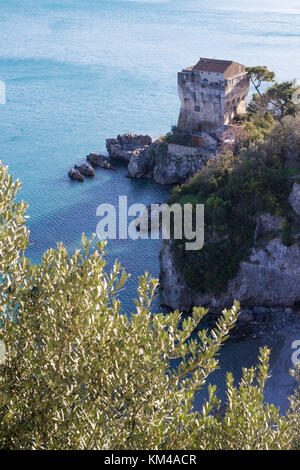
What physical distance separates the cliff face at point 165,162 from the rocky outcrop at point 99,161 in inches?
78.4

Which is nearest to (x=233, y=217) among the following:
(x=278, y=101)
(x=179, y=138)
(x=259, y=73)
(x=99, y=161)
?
(x=278, y=101)

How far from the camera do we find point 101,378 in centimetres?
807

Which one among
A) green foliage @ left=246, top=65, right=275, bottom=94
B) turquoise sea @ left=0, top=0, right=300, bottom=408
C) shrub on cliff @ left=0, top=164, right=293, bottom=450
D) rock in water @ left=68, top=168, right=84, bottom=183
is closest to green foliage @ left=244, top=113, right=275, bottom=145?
green foliage @ left=246, top=65, right=275, bottom=94

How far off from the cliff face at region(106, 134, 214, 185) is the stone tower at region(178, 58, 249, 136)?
264cm

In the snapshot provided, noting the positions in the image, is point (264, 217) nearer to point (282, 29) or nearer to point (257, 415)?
point (257, 415)

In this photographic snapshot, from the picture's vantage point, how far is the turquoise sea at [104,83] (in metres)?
34.0

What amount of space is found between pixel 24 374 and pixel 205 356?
3197mm

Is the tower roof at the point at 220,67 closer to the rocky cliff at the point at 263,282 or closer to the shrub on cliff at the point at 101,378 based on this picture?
the rocky cliff at the point at 263,282

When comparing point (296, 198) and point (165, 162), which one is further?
point (165, 162)

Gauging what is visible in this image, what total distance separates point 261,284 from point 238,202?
14.8ft

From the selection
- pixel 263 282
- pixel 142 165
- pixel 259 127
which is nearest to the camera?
pixel 263 282

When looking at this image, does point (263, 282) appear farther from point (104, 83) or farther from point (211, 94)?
point (104, 83)

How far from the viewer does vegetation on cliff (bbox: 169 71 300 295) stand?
84.3 feet

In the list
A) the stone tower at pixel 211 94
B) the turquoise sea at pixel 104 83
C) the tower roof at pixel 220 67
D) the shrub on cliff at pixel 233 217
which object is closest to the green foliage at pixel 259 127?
the shrub on cliff at pixel 233 217
